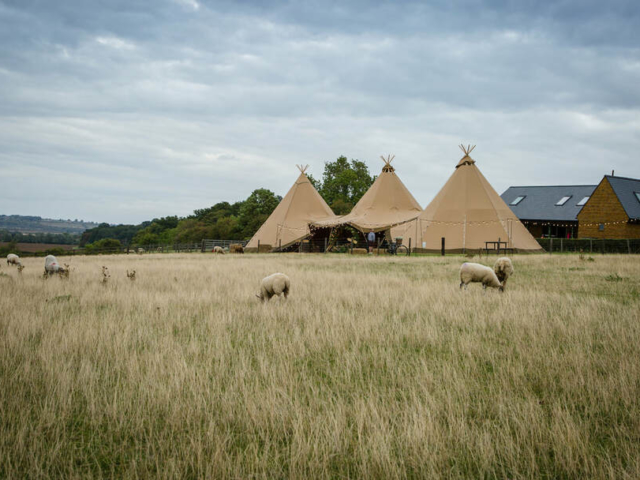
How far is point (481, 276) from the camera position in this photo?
8.87 m

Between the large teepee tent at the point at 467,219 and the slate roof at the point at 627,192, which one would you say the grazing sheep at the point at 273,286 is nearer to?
the large teepee tent at the point at 467,219

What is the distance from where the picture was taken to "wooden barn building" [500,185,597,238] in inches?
1436

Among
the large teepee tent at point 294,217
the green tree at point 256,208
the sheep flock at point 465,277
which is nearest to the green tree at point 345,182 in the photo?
the green tree at point 256,208

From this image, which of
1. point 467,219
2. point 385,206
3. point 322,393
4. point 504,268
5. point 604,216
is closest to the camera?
point 322,393

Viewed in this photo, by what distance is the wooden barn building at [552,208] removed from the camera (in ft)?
120

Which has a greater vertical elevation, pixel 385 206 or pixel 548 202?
pixel 548 202

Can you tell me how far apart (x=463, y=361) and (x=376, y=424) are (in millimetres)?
1811

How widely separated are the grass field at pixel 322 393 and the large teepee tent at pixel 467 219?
19.3 m

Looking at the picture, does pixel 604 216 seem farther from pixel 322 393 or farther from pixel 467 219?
pixel 322 393

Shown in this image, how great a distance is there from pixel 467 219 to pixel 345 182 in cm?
3315

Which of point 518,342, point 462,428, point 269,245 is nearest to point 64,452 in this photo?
point 462,428

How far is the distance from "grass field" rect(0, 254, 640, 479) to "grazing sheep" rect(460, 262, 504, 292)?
2172 millimetres

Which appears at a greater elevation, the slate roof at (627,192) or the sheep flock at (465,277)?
the slate roof at (627,192)

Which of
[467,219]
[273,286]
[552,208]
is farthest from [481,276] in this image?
[552,208]
